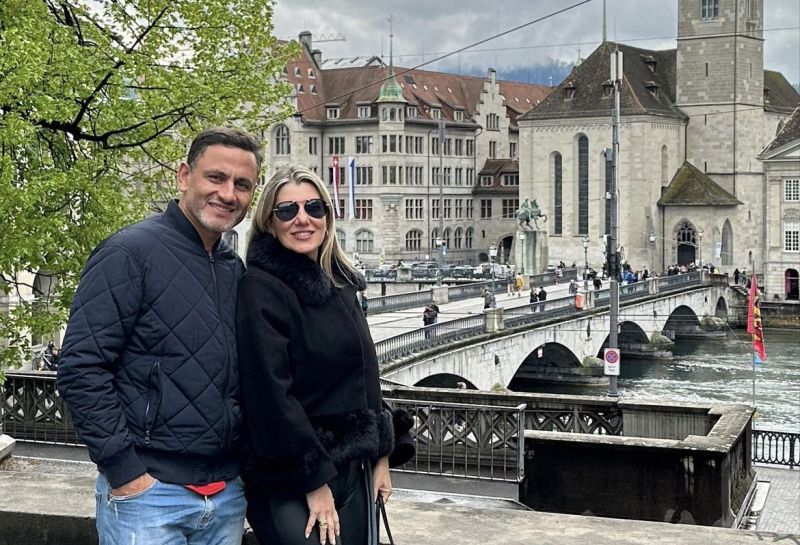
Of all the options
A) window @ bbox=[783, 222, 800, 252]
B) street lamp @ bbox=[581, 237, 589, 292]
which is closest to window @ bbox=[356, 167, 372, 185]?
street lamp @ bbox=[581, 237, 589, 292]

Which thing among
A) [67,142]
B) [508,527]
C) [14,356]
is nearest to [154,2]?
[67,142]

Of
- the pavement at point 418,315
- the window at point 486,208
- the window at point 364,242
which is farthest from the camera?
the window at point 486,208

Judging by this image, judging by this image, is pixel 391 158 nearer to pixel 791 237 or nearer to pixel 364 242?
pixel 364 242

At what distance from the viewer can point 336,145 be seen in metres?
90.8

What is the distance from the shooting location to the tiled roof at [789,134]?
79562 mm

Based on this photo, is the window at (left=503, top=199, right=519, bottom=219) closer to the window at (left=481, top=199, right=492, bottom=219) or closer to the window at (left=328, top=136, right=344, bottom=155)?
the window at (left=481, top=199, right=492, bottom=219)

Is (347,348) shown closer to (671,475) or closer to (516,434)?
(671,475)

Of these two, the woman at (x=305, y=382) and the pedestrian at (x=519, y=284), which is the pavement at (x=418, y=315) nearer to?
the pedestrian at (x=519, y=284)

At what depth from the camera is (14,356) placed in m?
12.7

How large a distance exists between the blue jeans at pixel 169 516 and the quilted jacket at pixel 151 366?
0.06 meters

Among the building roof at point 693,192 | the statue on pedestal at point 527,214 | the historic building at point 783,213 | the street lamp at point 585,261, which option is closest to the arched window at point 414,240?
the street lamp at point 585,261

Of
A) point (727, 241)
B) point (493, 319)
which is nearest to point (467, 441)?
point (493, 319)

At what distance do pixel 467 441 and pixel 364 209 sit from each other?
77.1 metres

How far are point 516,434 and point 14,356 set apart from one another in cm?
476
